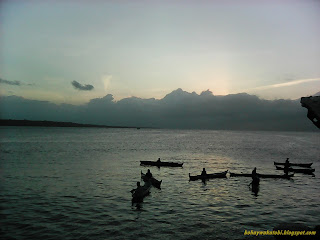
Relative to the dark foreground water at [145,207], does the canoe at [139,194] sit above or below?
above

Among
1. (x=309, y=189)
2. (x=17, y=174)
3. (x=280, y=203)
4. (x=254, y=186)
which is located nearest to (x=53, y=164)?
(x=17, y=174)

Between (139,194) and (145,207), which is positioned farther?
(139,194)

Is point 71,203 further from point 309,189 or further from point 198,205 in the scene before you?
point 309,189

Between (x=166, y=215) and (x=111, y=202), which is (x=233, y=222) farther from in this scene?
(x=111, y=202)

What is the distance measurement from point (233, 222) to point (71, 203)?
618 inches

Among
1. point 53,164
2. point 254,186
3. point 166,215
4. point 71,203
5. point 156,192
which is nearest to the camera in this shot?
point 166,215

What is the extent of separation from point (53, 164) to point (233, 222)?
136ft

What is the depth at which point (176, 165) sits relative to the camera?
5316 cm

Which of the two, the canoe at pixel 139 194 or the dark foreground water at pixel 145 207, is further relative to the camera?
the canoe at pixel 139 194

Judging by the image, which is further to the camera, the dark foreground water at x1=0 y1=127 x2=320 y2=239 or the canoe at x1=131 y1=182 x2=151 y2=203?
the canoe at x1=131 y1=182 x2=151 y2=203

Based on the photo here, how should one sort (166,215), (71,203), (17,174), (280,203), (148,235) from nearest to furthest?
(148,235), (166,215), (71,203), (280,203), (17,174)

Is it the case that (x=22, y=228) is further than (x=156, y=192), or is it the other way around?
(x=156, y=192)

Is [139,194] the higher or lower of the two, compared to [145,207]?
higher

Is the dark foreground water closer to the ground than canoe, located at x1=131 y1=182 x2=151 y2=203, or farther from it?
closer to the ground
